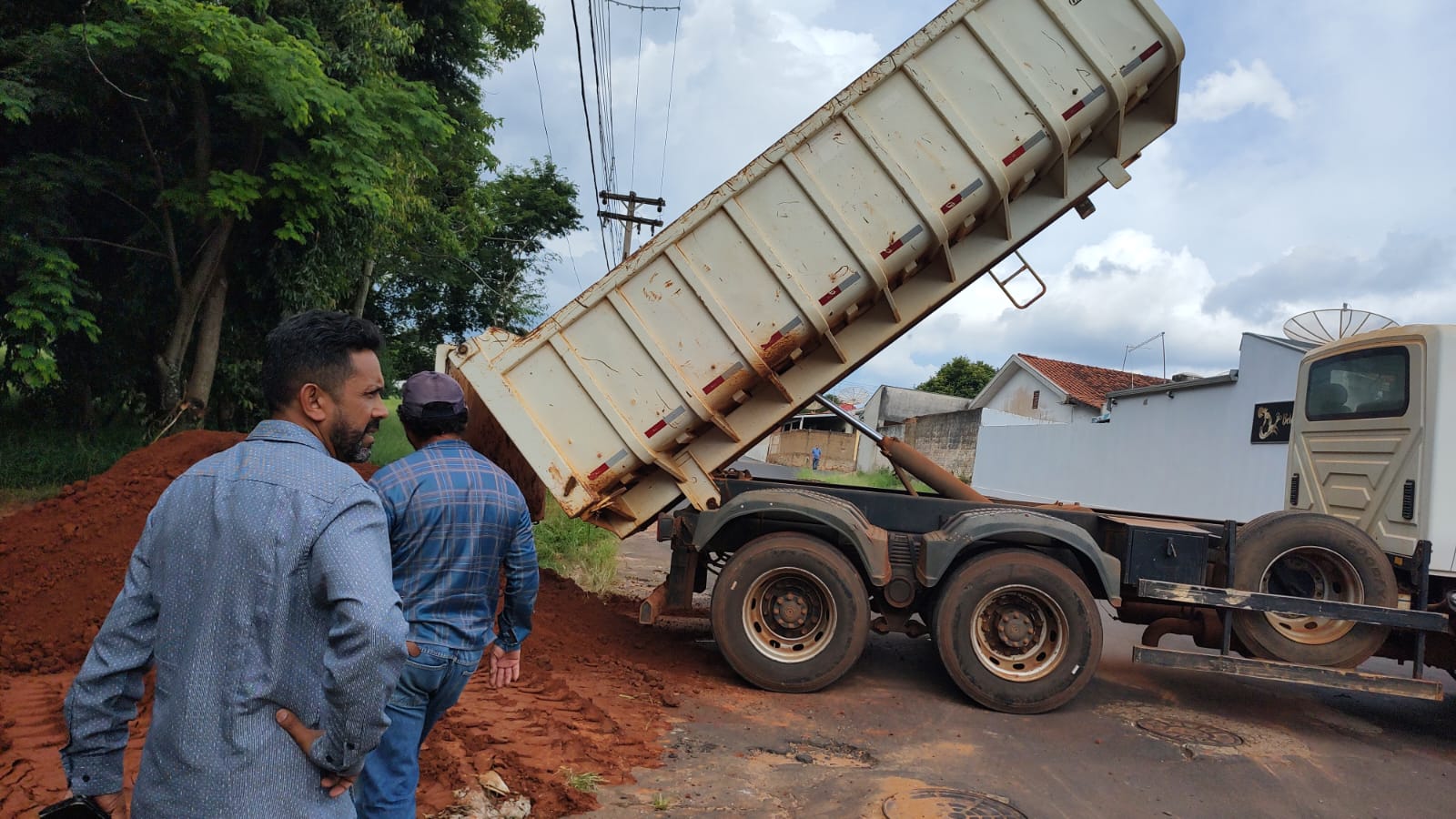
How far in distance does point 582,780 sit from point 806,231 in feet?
11.6

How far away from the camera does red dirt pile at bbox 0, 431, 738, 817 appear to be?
394cm

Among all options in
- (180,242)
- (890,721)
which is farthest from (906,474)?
(180,242)

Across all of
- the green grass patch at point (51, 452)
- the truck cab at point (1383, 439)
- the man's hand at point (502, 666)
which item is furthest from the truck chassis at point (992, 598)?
the green grass patch at point (51, 452)

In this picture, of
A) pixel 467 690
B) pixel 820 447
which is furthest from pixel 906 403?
pixel 467 690

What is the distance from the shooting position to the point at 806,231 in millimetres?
5742

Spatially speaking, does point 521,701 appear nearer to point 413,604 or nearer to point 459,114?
point 413,604

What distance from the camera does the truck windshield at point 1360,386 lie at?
19.9 ft

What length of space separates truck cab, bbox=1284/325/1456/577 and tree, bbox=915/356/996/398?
48.3 metres

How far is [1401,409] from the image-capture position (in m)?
5.99

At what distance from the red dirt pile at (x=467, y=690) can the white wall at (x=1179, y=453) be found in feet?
42.2

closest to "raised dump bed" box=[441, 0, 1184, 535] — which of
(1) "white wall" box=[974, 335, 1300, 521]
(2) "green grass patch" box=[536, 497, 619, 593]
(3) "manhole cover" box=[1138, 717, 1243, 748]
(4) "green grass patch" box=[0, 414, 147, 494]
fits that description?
(2) "green grass patch" box=[536, 497, 619, 593]

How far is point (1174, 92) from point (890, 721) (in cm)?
465

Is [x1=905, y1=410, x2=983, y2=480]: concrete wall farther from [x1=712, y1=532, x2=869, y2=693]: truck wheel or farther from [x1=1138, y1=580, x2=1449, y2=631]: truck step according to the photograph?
[x1=712, y1=532, x2=869, y2=693]: truck wheel

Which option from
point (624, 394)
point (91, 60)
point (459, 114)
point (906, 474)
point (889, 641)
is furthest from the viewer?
point (459, 114)
